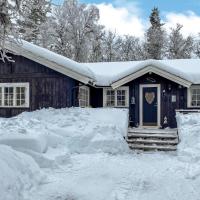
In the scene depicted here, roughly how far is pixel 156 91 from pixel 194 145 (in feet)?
23.4

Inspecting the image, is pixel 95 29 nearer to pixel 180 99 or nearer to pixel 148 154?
pixel 180 99

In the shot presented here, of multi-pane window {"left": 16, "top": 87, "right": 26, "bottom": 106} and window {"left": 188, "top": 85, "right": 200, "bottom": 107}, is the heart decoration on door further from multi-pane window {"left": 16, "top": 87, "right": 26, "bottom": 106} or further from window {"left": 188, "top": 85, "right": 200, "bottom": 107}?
multi-pane window {"left": 16, "top": 87, "right": 26, "bottom": 106}

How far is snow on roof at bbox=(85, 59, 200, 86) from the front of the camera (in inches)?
711

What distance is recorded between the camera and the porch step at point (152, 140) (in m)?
14.0

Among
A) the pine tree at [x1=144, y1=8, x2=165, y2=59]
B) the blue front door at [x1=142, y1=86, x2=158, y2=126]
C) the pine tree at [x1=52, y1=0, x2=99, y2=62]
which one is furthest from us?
the pine tree at [x1=144, y1=8, x2=165, y2=59]

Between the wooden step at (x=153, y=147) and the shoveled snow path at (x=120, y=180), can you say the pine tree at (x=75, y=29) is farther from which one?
the shoveled snow path at (x=120, y=180)

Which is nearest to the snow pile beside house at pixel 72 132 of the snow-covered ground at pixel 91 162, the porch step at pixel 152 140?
the snow-covered ground at pixel 91 162

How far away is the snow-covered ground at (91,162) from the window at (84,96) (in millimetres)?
3177

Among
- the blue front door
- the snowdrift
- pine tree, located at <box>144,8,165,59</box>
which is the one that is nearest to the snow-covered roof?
the blue front door

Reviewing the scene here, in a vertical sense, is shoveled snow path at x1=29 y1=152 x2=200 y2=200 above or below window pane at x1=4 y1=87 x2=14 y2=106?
below

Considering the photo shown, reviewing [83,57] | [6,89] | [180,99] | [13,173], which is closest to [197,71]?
[180,99]

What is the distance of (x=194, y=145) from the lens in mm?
12219

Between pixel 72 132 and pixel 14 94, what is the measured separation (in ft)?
22.6

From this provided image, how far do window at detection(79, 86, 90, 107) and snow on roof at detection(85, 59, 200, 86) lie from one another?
2.80 feet
